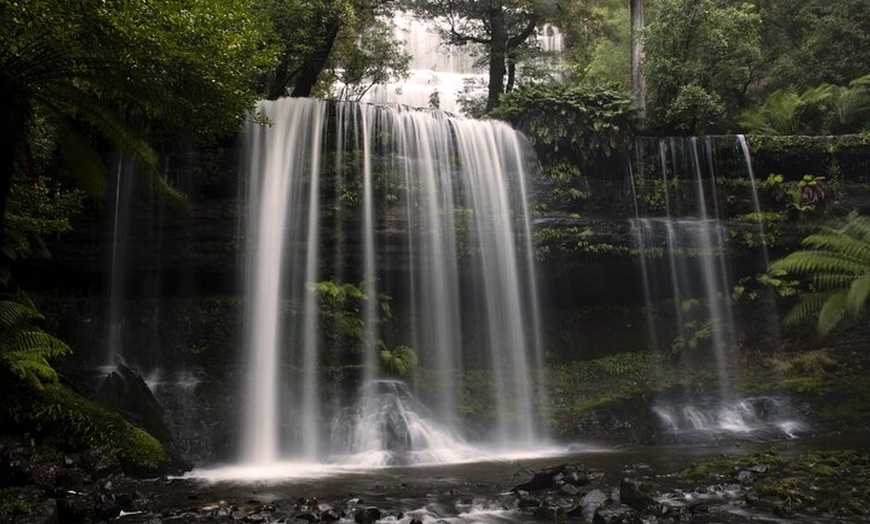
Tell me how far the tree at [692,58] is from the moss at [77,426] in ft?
44.4

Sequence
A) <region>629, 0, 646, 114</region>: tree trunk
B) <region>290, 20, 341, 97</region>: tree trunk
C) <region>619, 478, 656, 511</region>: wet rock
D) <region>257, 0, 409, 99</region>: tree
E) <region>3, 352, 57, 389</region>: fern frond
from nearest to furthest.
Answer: <region>619, 478, 656, 511</region>: wet rock → <region>3, 352, 57, 389</region>: fern frond → <region>257, 0, 409, 99</region>: tree → <region>290, 20, 341, 97</region>: tree trunk → <region>629, 0, 646, 114</region>: tree trunk

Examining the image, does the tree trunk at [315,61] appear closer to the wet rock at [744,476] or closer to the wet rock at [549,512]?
the wet rock at [549,512]

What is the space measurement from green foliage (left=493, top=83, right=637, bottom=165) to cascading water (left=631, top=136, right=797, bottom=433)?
833mm

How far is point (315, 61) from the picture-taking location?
16859mm

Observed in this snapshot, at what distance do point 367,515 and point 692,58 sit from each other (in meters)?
14.6

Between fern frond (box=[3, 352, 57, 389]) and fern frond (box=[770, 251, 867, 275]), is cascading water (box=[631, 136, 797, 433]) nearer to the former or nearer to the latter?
fern frond (box=[770, 251, 867, 275])

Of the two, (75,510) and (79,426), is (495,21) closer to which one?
(79,426)

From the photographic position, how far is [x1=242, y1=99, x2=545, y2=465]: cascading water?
12805mm

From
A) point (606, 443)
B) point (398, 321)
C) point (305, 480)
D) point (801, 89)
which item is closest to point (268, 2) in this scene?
point (398, 321)

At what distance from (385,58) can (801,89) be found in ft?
38.9

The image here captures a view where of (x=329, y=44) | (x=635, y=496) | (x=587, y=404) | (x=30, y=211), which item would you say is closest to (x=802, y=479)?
(x=635, y=496)

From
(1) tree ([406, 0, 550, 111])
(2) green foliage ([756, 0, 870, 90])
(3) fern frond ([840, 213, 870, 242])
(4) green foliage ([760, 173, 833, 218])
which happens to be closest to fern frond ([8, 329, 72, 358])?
(3) fern frond ([840, 213, 870, 242])

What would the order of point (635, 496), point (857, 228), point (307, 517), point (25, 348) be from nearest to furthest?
point (307, 517)
point (635, 496)
point (25, 348)
point (857, 228)

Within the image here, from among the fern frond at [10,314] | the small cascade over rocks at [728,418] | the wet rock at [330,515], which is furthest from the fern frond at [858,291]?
the fern frond at [10,314]
